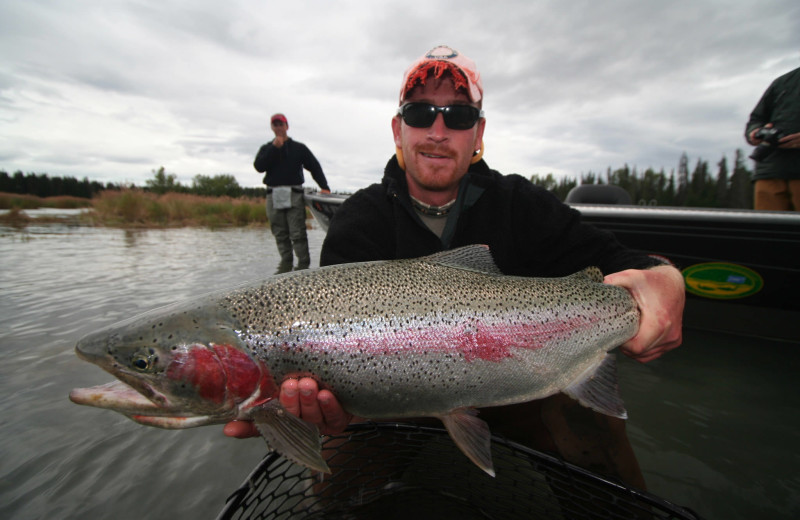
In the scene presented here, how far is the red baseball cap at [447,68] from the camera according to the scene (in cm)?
236

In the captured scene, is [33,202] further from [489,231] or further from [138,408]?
[489,231]

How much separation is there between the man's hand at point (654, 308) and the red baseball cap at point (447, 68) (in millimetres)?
1530

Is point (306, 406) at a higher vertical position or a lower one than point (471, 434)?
higher

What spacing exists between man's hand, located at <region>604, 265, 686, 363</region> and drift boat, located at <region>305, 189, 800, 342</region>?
87.9 inches

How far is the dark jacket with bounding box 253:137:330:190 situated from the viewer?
7.61 m

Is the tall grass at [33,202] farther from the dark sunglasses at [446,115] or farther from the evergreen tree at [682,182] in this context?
the evergreen tree at [682,182]

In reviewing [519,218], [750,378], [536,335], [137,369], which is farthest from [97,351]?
[750,378]

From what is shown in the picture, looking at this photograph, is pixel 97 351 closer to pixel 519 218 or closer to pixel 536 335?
pixel 536 335

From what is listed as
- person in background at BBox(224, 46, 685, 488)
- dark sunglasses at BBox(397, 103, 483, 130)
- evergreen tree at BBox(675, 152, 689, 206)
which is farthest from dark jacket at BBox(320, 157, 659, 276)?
evergreen tree at BBox(675, 152, 689, 206)

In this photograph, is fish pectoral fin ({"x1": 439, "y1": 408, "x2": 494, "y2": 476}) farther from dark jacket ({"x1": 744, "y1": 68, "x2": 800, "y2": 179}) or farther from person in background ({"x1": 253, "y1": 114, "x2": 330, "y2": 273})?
person in background ({"x1": 253, "y1": 114, "x2": 330, "y2": 273})

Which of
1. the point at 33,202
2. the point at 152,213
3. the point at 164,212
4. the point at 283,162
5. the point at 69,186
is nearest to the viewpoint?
the point at 283,162

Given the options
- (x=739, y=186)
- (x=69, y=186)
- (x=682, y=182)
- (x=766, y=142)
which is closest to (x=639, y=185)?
(x=682, y=182)

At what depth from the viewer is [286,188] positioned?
763 cm

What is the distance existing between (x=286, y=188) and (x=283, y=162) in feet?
2.06
